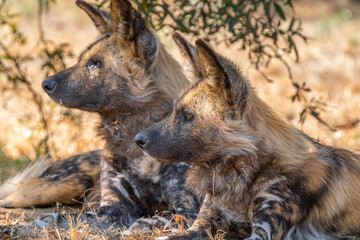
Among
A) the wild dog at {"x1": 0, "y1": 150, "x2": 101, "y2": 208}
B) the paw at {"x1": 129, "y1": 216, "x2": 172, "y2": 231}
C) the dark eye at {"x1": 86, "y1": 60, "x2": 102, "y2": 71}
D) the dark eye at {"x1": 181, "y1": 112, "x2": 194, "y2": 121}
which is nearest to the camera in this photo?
the dark eye at {"x1": 181, "y1": 112, "x2": 194, "y2": 121}

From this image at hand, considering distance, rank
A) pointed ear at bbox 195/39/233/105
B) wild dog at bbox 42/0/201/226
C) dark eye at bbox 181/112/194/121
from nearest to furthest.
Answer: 1. pointed ear at bbox 195/39/233/105
2. dark eye at bbox 181/112/194/121
3. wild dog at bbox 42/0/201/226

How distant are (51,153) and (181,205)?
2330 millimetres

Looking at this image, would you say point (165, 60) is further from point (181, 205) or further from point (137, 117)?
point (181, 205)

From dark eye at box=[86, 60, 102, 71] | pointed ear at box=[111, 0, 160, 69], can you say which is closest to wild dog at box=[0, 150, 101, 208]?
dark eye at box=[86, 60, 102, 71]

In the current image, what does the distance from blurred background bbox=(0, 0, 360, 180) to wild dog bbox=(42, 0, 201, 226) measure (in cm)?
34

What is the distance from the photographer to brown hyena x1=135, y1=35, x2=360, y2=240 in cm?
287

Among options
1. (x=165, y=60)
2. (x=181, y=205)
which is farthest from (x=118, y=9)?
(x=181, y=205)

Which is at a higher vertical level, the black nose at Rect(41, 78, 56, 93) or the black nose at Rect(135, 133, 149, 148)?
the black nose at Rect(41, 78, 56, 93)

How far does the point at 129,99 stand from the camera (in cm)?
375

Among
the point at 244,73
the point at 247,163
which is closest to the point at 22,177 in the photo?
the point at 244,73

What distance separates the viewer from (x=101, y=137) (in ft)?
13.0

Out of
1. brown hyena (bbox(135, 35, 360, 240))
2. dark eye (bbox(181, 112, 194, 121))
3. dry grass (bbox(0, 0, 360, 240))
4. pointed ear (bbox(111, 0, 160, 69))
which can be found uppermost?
pointed ear (bbox(111, 0, 160, 69))

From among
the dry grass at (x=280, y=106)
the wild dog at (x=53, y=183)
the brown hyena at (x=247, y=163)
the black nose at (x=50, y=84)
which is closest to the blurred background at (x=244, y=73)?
the dry grass at (x=280, y=106)

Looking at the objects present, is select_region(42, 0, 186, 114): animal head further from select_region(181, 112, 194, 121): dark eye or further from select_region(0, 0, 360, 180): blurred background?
select_region(181, 112, 194, 121): dark eye
